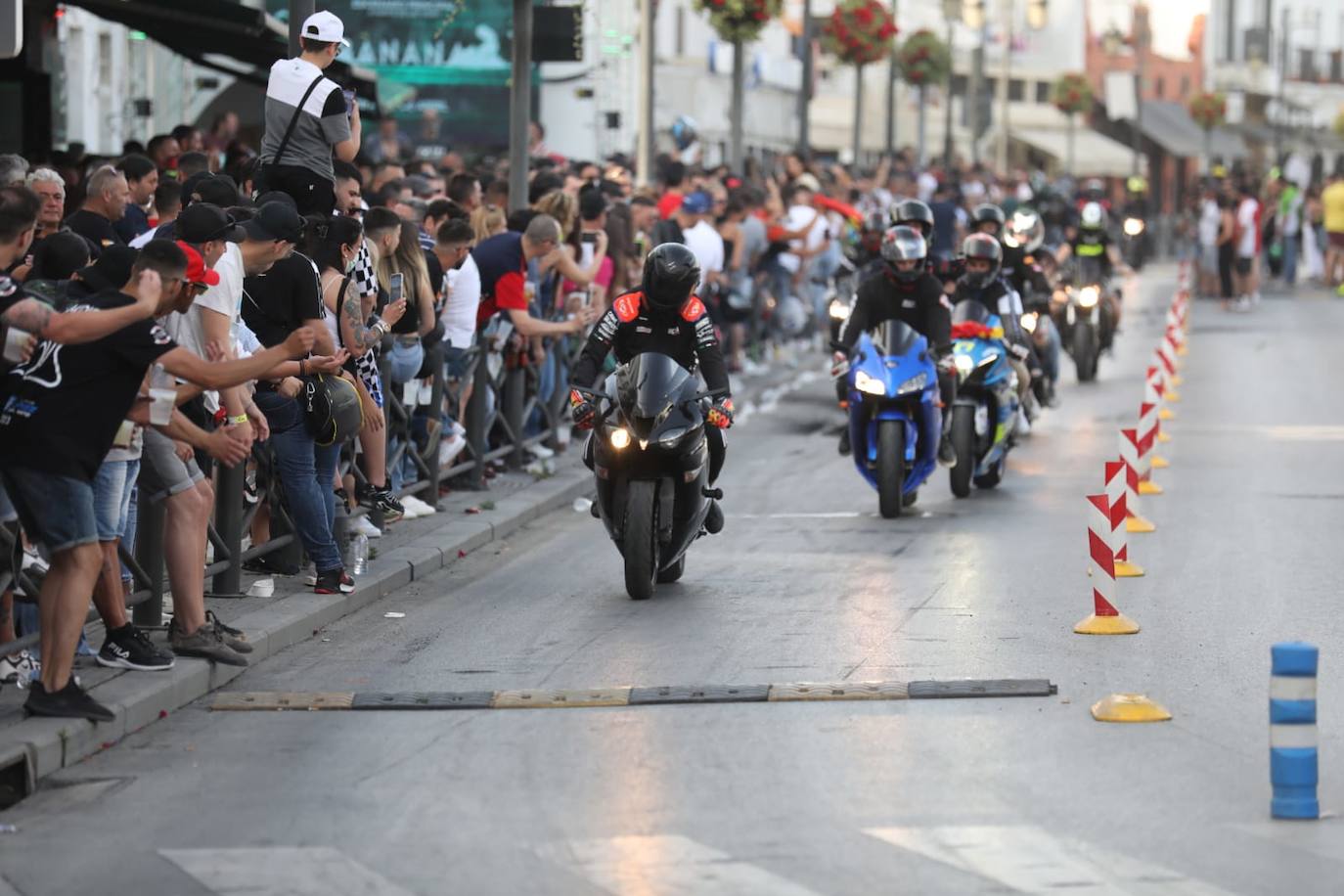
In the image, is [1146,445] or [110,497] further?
[1146,445]

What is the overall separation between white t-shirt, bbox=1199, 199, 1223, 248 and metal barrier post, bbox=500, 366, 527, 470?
26729mm

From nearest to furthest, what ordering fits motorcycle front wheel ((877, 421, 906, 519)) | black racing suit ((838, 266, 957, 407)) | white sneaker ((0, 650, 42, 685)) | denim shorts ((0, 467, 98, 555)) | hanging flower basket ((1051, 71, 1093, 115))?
denim shorts ((0, 467, 98, 555)) < white sneaker ((0, 650, 42, 685)) < motorcycle front wheel ((877, 421, 906, 519)) < black racing suit ((838, 266, 957, 407)) < hanging flower basket ((1051, 71, 1093, 115))

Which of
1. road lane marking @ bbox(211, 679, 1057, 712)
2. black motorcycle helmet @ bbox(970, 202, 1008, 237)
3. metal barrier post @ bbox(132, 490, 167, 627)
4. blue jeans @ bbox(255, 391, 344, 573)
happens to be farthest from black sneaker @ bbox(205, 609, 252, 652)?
black motorcycle helmet @ bbox(970, 202, 1008, 237)

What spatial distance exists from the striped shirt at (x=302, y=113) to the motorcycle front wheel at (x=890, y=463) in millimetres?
3836

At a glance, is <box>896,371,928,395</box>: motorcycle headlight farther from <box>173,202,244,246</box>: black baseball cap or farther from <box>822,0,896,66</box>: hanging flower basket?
<box>822,0,896,66</box>: hanging flower basket

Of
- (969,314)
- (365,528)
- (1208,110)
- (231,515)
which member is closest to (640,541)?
(365,528)

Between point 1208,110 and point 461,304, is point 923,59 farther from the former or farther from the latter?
point 461,304

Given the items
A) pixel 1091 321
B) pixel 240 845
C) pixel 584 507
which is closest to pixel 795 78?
pixel 1091 321

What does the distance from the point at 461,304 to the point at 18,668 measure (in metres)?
6.17

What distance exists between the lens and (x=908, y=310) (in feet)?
52.4

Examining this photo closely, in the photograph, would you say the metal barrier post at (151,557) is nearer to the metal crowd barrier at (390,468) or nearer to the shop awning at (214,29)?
the metal crowd barrier at (390,468)

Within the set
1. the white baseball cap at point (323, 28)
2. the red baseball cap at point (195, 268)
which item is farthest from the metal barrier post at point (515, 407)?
the red baseball cap at point (195, 268)

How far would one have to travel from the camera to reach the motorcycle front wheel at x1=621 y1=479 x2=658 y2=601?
40.0ft

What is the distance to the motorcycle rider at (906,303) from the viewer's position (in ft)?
51.9
